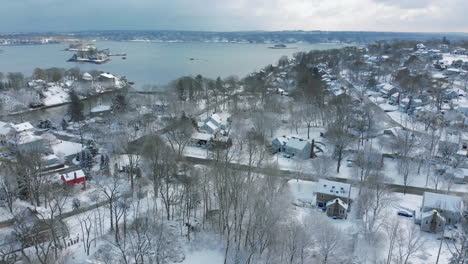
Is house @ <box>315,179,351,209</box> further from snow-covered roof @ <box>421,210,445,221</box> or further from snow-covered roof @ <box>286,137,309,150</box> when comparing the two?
snow-covered roof @ <box>286,137,309,150</box>

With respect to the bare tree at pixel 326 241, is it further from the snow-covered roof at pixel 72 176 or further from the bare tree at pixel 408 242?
the snow-covered roof at pixel 72 176

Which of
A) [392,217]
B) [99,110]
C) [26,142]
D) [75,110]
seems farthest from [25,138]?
[392,217]

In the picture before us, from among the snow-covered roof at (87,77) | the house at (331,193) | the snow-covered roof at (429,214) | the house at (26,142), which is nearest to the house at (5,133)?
the house at (26,142)

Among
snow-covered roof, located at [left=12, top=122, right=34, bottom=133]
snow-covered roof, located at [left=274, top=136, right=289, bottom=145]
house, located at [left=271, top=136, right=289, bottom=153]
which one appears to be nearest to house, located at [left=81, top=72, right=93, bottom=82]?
snow-covered roof, located at [left=12, top=122, right=34, bottom=133]

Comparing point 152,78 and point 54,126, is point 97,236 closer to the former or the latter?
point 54,126

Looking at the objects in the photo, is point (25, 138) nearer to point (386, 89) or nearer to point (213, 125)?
point (213, 125)

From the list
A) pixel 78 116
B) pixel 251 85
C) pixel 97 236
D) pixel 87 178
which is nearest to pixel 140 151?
pixel 87 178
